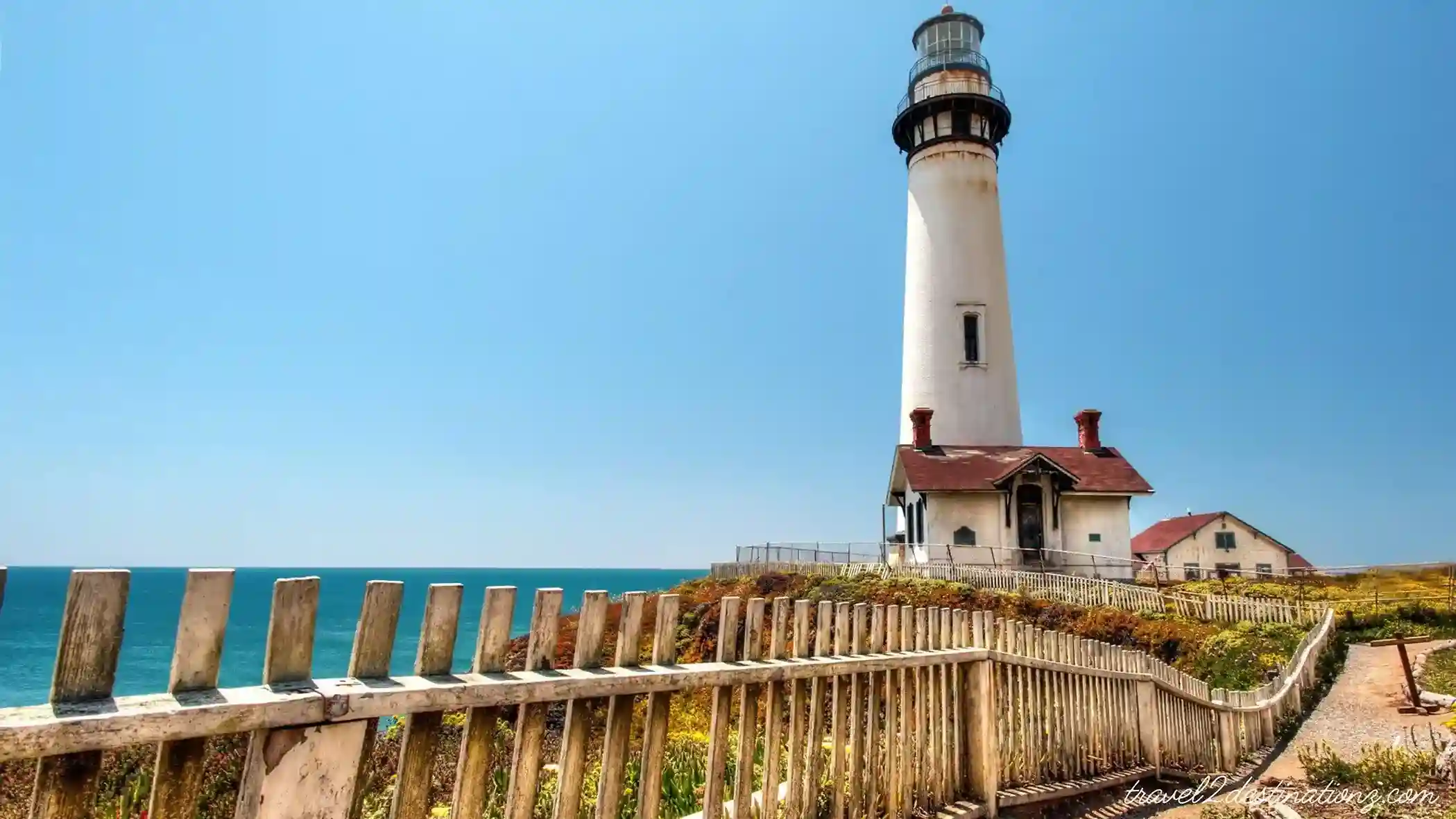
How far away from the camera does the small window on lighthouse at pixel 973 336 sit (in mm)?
33625

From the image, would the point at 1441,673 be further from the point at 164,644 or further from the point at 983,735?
the point at 164,644

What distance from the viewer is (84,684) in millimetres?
2031

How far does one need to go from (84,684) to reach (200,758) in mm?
382

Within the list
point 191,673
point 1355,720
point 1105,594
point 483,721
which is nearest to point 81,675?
point 191,673

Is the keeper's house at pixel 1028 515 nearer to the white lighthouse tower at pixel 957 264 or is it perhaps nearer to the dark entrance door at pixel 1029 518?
the dark entrance door at pixel 1029 518

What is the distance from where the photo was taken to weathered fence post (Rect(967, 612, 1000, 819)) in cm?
586

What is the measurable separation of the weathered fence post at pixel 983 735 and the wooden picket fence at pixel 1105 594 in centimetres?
1670

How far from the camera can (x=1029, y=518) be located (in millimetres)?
29000

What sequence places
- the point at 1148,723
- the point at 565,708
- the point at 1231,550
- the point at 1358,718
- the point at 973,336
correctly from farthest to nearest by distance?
the point at 1231,550, the point at 973,336, the point at 1358,718, the point at 1148,723, the point at 565,708

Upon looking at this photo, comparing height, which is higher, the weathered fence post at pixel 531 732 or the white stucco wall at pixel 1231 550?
the white stucco wall at pixel 1231 550

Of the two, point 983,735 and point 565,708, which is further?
point 983,735

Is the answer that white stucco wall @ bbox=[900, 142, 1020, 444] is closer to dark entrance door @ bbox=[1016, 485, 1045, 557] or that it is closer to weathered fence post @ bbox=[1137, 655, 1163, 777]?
dark entrance door @ bbox=[1016, 485, 1045, 557]

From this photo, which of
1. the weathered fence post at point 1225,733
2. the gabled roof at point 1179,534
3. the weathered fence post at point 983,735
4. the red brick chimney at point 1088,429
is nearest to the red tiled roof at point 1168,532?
the gabled roof at point 1179,534

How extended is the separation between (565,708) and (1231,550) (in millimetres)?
40640
